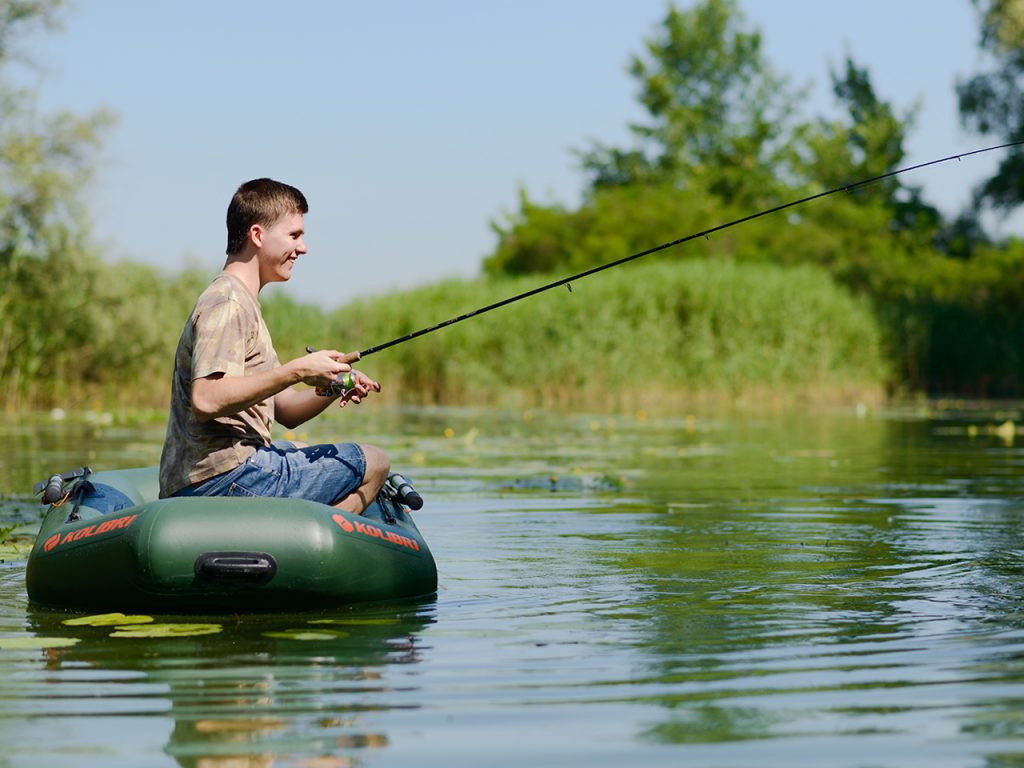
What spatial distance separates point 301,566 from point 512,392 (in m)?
19.8

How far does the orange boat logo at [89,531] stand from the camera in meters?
5.30

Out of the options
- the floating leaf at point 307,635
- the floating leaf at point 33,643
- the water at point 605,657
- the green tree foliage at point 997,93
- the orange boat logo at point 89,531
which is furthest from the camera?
the green tree foliage at point 997,93

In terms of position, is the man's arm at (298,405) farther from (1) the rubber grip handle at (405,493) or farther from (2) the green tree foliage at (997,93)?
(2) the green tree foliage at (997,93)

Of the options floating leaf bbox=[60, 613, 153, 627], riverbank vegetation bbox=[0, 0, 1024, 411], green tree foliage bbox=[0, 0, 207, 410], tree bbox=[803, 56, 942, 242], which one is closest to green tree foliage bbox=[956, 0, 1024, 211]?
riverbank vegetation bbox=[0, 0, 1024, 411]

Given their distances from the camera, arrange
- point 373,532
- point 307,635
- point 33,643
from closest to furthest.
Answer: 1. point 33,643
2. point 307,635
3. point 373,532

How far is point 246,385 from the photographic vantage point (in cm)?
513

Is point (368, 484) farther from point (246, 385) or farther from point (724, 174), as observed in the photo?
point (724, 174)

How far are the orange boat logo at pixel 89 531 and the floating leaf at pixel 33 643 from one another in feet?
1.81

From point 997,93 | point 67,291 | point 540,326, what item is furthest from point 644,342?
point 997,93

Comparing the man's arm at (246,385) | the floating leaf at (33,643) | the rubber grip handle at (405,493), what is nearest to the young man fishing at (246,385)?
the man's arm at (246,385)

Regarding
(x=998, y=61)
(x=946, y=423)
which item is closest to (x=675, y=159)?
(x=998, y=61)

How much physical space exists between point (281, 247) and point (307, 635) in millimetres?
1334

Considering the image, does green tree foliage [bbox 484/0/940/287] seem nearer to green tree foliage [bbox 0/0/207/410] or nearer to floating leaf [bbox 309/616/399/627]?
green tree foliage [bbox 0/0/207/410]

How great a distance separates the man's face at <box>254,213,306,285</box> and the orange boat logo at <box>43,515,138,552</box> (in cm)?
90
